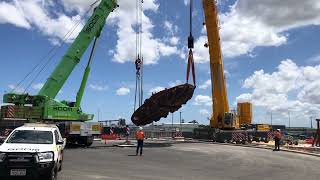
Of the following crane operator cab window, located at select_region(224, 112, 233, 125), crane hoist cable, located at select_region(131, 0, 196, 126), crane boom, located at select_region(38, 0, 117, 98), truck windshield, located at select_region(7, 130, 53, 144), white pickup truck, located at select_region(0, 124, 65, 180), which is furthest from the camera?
crane operator cab window, located at select_region(224, 112, 233, 125)

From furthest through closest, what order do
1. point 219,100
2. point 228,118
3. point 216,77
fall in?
point 228,118 < point 219,100 < point 216,77

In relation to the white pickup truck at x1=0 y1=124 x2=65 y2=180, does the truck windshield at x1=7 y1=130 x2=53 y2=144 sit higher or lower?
higher

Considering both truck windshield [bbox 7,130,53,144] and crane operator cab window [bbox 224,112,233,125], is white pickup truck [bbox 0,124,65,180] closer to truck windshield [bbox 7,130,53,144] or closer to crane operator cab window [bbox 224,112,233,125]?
truck windshield [bbox 7,130,53,144]

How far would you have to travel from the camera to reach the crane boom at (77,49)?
103 ft

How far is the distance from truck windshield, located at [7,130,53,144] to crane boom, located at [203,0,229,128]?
1148 inches

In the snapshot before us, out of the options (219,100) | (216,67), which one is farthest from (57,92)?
(219,100)

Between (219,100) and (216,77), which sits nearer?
(216,77)

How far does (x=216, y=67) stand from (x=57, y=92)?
17.0 metres

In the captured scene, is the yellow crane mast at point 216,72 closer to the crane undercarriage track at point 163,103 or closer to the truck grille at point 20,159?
the crane undercarriage track at point 163,103

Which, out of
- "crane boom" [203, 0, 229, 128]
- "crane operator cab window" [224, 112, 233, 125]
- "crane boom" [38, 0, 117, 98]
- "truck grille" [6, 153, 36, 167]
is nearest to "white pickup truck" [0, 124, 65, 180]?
"truck grille" [6, 153, 36, 167]

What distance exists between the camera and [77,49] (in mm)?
32656

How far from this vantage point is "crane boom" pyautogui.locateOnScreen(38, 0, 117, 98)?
1232 inches

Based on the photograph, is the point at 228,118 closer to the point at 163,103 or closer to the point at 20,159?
the point at 163,103

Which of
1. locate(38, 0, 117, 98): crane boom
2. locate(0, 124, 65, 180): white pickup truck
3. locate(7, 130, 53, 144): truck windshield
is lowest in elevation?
locate(0, 124, 65, 180): white pickup truck
